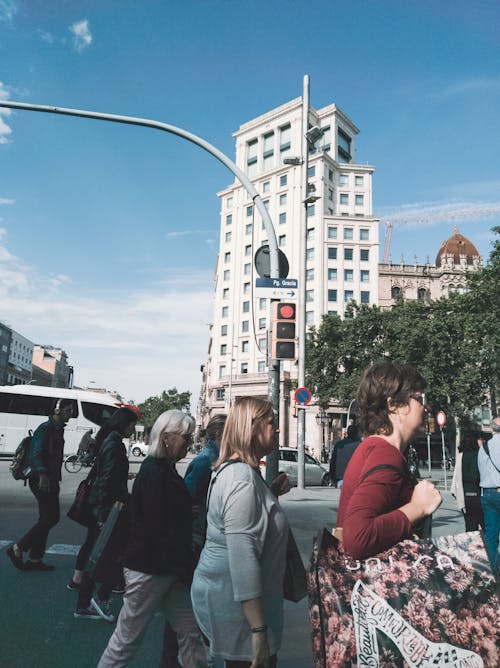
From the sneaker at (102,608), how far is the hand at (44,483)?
154 centimetres

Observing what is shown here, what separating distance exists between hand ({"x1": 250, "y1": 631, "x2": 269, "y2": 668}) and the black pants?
454cm

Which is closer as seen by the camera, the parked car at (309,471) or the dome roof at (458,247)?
the parked car at (309,471)

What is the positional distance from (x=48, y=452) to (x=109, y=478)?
169cm

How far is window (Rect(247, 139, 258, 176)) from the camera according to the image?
71500 mm

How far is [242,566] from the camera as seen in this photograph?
82.3 inches

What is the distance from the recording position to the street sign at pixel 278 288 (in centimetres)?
786

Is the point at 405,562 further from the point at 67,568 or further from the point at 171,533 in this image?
the point at 67,568

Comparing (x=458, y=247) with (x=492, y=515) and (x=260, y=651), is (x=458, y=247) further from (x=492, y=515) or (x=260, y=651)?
(x=260, y=651)

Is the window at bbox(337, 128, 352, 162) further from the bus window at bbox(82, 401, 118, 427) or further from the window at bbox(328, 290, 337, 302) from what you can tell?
the bus window at bbox(82, 401, 118, 427)

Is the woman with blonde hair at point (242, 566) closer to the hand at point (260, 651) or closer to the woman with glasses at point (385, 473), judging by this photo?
the hand at point (260, 651)

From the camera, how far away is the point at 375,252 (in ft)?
201

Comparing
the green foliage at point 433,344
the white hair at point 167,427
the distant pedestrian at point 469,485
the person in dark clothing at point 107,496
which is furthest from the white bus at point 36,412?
the white hair at point 167,427

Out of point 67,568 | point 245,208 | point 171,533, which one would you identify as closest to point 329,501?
point 67,568

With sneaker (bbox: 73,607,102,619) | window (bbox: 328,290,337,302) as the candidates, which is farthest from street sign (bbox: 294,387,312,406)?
window (bbox: 328,290,337,302)
